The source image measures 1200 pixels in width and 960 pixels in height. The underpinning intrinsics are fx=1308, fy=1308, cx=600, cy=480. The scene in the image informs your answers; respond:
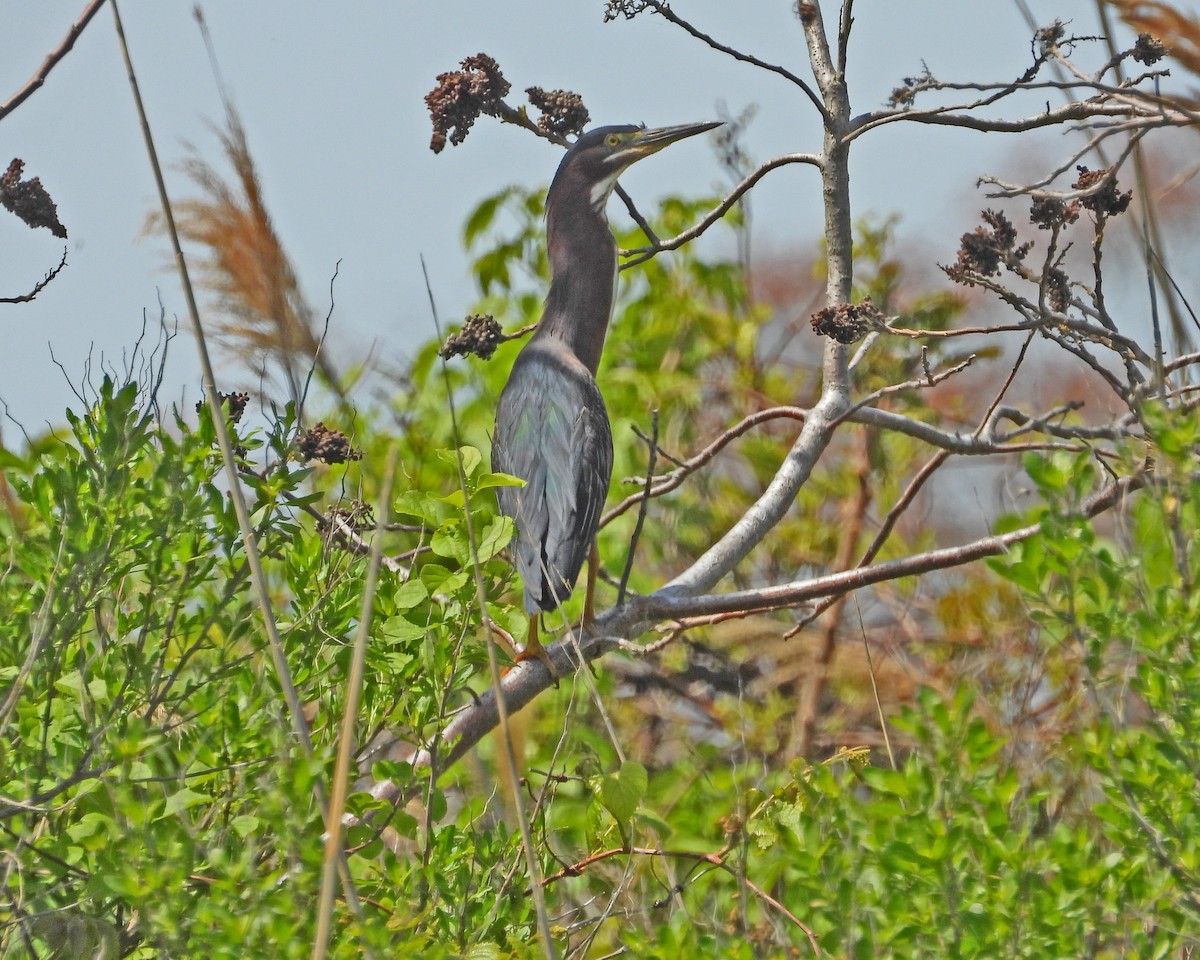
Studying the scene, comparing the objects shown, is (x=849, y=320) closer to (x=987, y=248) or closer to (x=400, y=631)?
(x=987, y=248)

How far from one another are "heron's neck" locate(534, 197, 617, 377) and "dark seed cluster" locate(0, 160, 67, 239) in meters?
1.61

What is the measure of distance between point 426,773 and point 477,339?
0.86 meters

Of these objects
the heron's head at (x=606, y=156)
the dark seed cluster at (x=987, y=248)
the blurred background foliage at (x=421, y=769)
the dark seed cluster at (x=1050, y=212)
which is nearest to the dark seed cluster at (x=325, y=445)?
the blurred background foliage at (x=421, y=769)

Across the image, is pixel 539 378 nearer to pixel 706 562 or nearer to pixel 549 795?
pixel 706 562

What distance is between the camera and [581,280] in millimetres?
3352

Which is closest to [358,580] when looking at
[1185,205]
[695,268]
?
[695,268]

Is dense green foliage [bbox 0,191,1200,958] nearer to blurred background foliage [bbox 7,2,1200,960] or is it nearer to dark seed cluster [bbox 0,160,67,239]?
blurred background foliage [bbox 7,2,1200,960]

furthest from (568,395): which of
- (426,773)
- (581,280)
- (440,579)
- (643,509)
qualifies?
(426,773)

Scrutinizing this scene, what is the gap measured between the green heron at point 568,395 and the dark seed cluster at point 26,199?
0.98 meters

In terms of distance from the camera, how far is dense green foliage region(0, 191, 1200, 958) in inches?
47.1

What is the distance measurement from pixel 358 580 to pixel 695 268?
286 cm

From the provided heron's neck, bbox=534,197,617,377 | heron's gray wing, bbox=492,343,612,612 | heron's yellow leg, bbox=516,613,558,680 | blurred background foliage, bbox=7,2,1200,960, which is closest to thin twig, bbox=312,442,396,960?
blurred background foliage, bbox=7,2,1200,960

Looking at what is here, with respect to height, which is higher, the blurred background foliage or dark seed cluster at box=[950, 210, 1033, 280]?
dark seed cluster at box=[950, 210, 1033, 280]

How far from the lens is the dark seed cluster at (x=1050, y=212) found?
1929 mm
